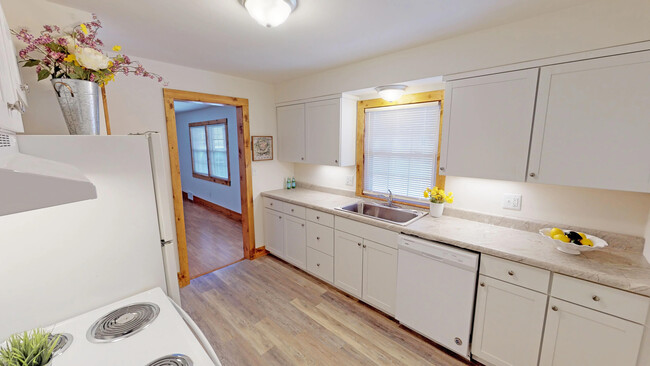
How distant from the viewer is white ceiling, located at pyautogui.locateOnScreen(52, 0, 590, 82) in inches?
58.9

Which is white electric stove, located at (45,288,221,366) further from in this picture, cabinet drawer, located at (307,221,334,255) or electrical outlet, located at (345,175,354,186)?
electrical outlet, located at (345,175,354,186)

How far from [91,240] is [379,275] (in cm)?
205

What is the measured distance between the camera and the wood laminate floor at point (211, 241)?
11.0 ft

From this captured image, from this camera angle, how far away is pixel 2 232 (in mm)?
954

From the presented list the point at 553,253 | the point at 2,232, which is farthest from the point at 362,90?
the point at 2,232

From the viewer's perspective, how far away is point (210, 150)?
18.6 feet

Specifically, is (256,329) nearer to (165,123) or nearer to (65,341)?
(65,341)

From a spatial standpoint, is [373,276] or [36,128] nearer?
[36,128]

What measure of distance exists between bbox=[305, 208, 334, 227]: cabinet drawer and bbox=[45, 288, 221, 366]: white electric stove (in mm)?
1646

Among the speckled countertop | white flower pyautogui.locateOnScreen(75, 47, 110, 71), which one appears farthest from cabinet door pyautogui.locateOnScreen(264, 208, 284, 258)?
white flower pyautogui.locateOnScreen(75, 47, 110, 71)

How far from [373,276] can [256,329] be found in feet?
3.76

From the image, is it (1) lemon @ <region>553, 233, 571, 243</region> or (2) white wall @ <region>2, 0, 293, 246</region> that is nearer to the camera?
(2) white wall @ <region>2, 0, 293, 246</region>

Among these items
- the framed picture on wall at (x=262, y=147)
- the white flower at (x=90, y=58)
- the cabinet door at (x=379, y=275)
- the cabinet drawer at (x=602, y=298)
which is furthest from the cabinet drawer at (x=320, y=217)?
the white flower at (x=90, y=58)

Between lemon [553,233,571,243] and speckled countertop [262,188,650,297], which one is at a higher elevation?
lemon [553,233,571,243]
